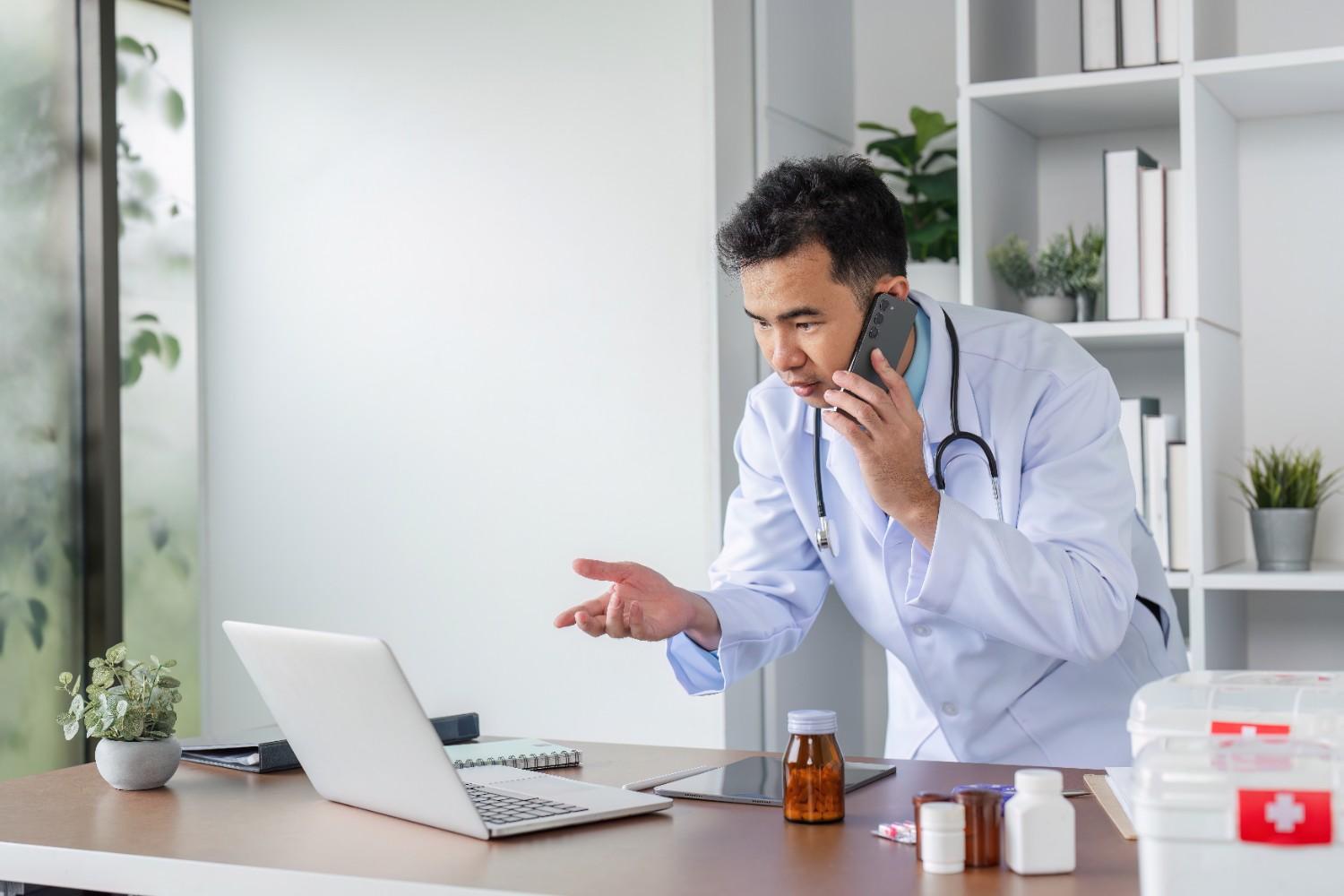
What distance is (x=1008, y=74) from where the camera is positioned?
9.29ft

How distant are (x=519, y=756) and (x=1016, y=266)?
139 cm

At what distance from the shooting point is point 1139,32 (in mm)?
2543

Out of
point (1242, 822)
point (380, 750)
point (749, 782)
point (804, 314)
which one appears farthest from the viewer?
point (804, 314)

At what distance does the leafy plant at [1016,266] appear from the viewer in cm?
266

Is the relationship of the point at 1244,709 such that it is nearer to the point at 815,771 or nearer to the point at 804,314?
the point at 815,771

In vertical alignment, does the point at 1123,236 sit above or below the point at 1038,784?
above

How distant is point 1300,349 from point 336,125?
1960 millimetres

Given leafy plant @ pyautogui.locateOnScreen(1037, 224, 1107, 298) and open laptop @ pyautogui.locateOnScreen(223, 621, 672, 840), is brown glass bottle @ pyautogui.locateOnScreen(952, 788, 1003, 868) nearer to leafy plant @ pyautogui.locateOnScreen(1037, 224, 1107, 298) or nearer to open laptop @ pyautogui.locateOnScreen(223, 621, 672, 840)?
open laptop @ pyautogui.locateOnScreen(223, 621, 672, 840)

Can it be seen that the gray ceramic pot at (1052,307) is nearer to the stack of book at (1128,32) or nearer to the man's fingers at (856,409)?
the stack of book at (1128,32)

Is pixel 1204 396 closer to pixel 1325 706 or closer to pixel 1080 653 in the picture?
pixel 1080 653

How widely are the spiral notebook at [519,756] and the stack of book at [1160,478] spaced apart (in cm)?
120

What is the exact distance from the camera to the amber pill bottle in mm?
1412

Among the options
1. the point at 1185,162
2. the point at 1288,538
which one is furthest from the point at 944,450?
the point at 1288,538

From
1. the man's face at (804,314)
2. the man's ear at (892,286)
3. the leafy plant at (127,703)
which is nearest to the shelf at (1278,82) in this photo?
the man's ear at (892,286)
